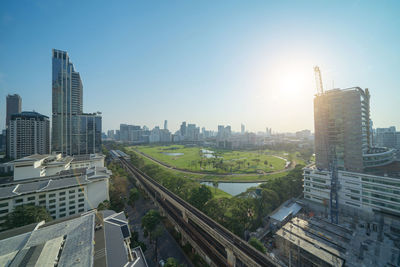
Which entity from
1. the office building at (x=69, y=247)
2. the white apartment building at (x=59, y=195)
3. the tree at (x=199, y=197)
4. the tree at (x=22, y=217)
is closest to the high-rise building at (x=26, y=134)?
the white apartment building at (x=59, y=195)

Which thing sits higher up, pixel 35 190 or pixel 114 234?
pixel 35 190

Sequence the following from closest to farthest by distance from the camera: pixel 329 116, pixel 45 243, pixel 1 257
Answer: pixel 1 257 → pixel 45 243 → pixel 329 116

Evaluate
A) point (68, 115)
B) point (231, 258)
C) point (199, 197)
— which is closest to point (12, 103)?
point (68, 115)

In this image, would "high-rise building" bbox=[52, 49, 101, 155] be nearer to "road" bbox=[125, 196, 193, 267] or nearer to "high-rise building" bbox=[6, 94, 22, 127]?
"road" bbox=[125, 196, 193, 267]

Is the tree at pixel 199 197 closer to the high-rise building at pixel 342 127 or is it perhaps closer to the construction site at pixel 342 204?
the construction site at pixel 342 204

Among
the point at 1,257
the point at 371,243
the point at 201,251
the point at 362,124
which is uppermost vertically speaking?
the point at 362,124

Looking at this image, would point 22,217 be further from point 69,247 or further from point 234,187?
point 234,187

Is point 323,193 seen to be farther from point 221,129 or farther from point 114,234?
point 221,129

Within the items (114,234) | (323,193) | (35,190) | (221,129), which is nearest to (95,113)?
(35,190)
